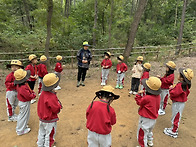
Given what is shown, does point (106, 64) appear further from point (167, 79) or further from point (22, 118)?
point (22, 118)

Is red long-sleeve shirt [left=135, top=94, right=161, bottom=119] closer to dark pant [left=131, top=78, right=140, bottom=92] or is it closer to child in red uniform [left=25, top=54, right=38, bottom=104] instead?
dark pant [left=131, top=78, right=140, bottom=92]

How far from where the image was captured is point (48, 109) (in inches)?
116

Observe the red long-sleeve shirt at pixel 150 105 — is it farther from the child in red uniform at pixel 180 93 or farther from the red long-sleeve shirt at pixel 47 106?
→ the red long-sleeve shirt at pixel 47 106

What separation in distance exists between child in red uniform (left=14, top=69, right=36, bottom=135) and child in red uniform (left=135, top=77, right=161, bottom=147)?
2.64m

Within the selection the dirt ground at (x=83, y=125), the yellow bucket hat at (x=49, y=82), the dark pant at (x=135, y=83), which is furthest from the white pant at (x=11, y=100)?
the dark pant at (x=135, y=83)

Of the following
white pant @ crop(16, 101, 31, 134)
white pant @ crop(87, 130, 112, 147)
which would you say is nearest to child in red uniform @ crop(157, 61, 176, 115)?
white pant @ crop(87, 130, 112, 147)

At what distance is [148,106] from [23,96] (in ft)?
9.63

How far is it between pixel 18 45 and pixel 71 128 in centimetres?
914

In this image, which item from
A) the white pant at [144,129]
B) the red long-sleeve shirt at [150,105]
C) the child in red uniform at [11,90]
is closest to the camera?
the red long-sleeve shirt at [150,105]

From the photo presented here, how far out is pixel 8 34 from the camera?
36.9 feet

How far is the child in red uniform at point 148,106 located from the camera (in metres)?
3.03

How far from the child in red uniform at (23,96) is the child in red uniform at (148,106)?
264 cm

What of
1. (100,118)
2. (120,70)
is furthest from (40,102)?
(120,70)

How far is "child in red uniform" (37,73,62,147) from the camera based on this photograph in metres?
2.87
